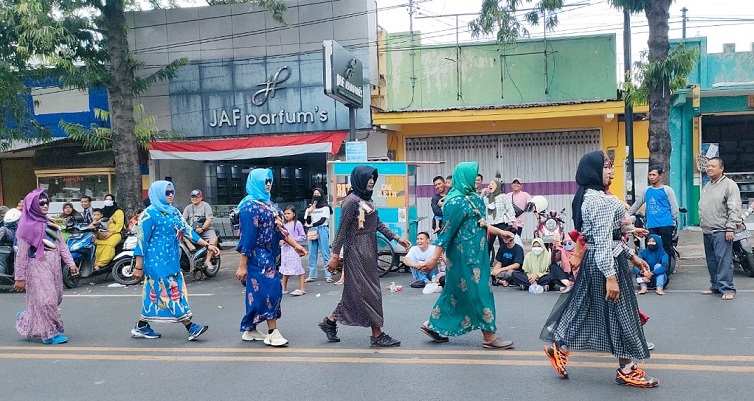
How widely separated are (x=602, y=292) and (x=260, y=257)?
3073 millimetres

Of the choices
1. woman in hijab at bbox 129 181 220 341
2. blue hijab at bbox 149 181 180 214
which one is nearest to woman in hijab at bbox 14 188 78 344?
woman in hijab at bbox 129 181 220 341

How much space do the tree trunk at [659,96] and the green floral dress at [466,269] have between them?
6426mm

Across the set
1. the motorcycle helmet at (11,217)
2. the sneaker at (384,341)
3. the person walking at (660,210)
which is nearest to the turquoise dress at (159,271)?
the sneaker at (384,341)

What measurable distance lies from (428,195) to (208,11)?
7023 millimetres

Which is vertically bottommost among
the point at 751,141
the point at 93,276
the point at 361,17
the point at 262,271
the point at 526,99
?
the point at 93,276

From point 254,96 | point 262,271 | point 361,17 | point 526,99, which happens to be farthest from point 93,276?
point 526,99

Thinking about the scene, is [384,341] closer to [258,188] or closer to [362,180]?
[362,180]

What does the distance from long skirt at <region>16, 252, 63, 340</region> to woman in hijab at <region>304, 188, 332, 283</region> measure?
435 cm

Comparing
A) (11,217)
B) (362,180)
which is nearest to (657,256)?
(362,180)

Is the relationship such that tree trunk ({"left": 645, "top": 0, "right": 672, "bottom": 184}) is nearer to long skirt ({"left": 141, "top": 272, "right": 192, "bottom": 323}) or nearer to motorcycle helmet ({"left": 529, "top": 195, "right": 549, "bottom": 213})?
motorcycle helmet ({"left": 529, "top": 195, "right": 549, "bottom": 213})

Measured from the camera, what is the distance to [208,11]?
52.3 feet

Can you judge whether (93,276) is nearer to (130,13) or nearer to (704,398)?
(130,13)

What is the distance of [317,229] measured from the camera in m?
10.6

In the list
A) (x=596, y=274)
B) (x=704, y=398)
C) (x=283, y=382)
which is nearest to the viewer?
(x=704, y=398)
